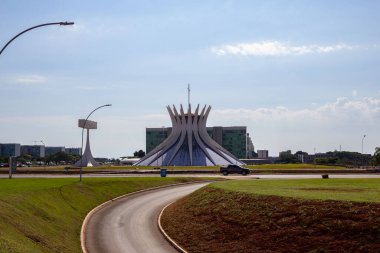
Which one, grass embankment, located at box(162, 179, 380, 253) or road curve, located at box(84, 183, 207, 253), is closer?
grass embankment, located at box(162, 179, 380, 253)

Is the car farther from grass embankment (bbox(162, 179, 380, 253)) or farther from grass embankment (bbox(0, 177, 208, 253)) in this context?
grass embankment (bbox(162, 179, 380, 253))

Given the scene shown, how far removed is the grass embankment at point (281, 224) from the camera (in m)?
19.7

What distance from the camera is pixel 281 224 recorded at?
73.5ft

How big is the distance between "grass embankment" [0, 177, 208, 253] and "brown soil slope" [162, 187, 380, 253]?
603 cm

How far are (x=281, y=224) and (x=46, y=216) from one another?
12.9m

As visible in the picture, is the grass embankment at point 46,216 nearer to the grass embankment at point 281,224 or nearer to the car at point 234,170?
the grass embankment at point 281,224

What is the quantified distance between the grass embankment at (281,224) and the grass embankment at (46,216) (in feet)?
19.7

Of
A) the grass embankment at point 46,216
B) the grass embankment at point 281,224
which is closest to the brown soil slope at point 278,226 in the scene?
the grass embankment at point 281,224

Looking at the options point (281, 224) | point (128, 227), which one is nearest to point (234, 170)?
point (128, 227)

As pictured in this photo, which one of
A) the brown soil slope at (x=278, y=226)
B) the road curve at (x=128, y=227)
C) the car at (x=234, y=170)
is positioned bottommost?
the road curve at (x=128, y=227)

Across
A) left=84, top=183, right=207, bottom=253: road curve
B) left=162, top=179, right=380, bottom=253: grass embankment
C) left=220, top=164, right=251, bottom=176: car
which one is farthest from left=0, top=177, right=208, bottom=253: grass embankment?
left=220, top=164, right=251, bottom=176: car

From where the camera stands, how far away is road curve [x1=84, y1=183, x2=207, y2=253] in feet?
77.0

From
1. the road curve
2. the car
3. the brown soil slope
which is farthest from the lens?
the car

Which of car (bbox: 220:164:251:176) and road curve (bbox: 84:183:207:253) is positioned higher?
car (bbox: 220:164:251:176)
